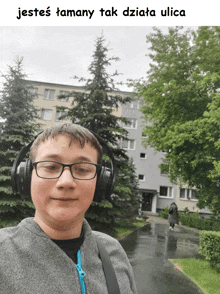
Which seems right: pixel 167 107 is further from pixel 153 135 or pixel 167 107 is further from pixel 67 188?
pixel 67 188

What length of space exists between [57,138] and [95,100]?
9654 mm

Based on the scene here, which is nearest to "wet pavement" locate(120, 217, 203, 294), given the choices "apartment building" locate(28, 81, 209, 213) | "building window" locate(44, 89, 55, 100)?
"apartment building" locate(28, 81, 209, 213)

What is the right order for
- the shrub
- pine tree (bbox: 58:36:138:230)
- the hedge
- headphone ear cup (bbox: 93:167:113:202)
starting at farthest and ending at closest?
the hedge → pine tree (bbox: 58:36:138:230) → the shrub → headphone ear cup (bbox: 93:167:113:202)

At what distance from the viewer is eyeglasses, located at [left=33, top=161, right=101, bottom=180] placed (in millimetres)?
1043

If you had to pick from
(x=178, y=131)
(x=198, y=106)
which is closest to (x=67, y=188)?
(x=178, y=131)

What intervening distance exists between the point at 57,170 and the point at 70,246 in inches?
13.4

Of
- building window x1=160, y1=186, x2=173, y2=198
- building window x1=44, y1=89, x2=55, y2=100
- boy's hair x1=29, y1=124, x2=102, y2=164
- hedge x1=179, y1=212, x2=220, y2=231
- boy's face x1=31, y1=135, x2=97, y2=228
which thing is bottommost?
hedge x1=179, y1=212, x2=220, y2=231

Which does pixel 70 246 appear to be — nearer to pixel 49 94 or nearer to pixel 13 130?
pixel 13 130

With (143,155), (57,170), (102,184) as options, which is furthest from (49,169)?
(143,155)

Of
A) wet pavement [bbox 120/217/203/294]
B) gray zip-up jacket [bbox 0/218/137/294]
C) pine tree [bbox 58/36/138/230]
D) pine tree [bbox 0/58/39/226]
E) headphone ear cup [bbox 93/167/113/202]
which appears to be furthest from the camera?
pine tree [bbox 58/36/138/230]

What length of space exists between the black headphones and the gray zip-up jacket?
0.33 metres

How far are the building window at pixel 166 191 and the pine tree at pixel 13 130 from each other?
28.0 metres

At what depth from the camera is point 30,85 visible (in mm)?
10586

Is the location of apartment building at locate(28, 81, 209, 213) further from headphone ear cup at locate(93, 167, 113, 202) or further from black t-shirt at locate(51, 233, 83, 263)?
black t-shirt at locate(51, 233, 83, 263)
